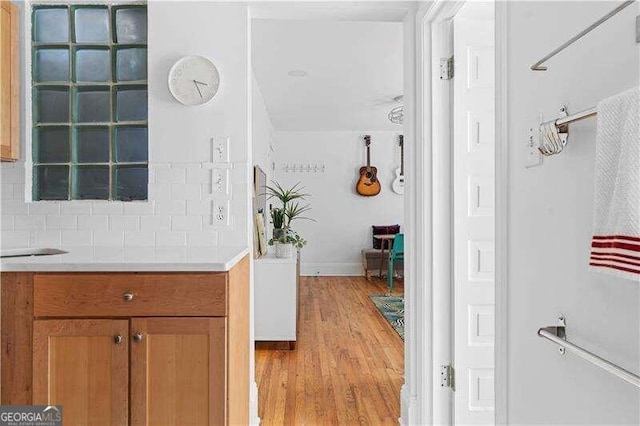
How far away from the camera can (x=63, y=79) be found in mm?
2148

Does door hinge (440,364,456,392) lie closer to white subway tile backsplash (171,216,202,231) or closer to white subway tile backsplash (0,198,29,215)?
white subway tile backsplash (171,216,202,231)

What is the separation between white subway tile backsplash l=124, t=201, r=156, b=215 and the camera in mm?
2131

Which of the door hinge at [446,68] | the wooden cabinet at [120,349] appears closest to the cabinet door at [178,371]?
the wooden cabinet at [120,349]

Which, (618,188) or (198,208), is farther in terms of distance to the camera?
(198,208)

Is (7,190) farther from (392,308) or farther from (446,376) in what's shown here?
(392,308)

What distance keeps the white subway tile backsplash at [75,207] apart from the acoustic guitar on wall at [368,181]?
5401 mm

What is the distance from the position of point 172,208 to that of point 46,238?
65cm

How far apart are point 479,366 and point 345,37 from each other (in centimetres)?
257

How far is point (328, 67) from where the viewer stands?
3.99 m

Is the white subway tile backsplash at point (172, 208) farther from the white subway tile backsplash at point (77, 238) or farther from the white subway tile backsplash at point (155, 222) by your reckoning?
the white subway tile backsplash at point (77, 238)

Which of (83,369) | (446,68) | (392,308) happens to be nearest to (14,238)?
(83,369)

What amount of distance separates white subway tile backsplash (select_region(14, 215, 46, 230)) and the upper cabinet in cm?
30

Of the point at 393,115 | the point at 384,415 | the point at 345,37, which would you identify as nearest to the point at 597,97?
the point at 384,415

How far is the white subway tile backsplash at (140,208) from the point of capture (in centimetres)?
213
